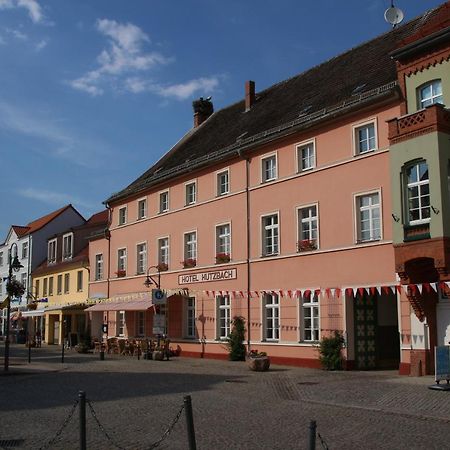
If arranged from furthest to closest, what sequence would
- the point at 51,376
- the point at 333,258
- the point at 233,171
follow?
the point at 233,171 → the point at 333,258 → the point at 51,376

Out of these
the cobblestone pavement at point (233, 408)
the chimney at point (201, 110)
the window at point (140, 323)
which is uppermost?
the chimney at point (201, 110)

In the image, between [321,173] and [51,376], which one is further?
[321,173]

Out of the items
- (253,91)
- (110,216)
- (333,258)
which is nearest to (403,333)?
(333,258)

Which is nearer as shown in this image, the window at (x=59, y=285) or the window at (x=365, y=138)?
the window at (x=365, y=138)

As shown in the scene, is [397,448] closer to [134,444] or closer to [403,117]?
[134,444]

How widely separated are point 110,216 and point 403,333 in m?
23.4

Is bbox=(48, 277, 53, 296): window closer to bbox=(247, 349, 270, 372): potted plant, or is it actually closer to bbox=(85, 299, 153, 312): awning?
bbox=(85, 299, 153, 312): awning

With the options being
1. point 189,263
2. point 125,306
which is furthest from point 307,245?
point 125,306

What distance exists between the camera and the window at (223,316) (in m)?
28.4

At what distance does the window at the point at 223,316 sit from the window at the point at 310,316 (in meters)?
5.22

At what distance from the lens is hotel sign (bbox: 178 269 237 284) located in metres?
27.8

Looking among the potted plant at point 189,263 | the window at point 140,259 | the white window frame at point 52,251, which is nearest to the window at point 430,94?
the potted plant at point 189,263

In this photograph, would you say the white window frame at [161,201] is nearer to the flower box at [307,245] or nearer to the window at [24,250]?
the flower box at [307,245]

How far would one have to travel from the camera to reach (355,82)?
80.7 feet
